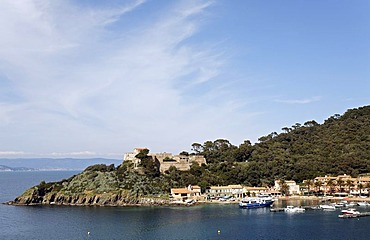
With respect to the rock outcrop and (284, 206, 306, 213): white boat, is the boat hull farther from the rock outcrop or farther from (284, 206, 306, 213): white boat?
Result: the rock outcrop

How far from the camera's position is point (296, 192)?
7800 cm

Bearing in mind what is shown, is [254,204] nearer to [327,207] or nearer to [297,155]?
[327,207]

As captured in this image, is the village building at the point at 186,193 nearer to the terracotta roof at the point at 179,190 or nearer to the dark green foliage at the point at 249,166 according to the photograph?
the terracotta roof at the point at 179,190

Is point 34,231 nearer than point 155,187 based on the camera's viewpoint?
Yes

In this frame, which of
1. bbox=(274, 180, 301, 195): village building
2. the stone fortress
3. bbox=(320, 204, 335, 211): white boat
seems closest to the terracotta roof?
the stone fortress

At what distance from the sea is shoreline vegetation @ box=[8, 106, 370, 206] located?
7834mm

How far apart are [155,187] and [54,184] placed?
1989 centimetres

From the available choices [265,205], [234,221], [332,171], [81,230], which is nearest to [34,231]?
[81,230]

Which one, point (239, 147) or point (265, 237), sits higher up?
point (239, 147)

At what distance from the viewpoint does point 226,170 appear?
86.8 metres

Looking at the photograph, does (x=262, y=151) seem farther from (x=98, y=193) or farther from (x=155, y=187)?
(x=98, y=193)

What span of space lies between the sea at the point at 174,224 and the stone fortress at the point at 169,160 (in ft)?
69.2

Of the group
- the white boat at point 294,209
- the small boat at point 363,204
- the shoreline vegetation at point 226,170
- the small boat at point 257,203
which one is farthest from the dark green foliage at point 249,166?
the white boat at point 294,209

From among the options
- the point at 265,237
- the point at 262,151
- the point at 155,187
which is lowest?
the point at 265,237
